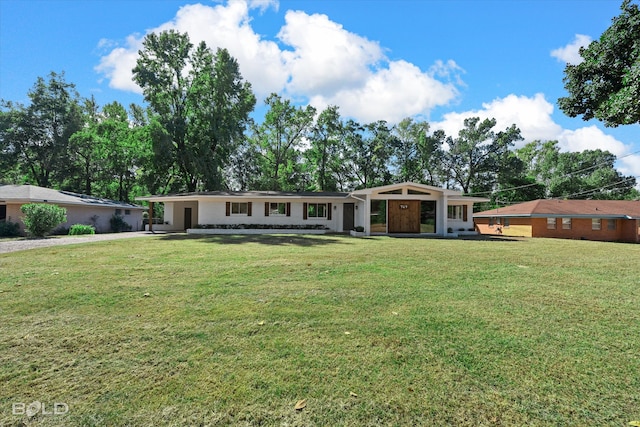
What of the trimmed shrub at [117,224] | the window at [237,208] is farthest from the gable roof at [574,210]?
the trimmed shrub at [117,224]

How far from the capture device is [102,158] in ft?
105

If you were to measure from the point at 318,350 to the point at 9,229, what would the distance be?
2292 centimetres

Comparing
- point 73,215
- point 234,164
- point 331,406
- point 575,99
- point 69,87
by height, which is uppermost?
point 69,87

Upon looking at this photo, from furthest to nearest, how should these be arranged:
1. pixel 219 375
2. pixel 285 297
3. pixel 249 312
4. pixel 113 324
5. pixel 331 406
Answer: pixel 285 297, pixel 249 312, pixel 113 324, pixel 219 375, pixel 331 406

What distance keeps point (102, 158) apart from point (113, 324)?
3477 centimetres

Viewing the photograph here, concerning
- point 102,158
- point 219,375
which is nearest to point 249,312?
point 219,375

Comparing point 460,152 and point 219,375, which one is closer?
point 219,375

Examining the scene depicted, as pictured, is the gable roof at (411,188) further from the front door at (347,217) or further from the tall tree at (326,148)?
the tall tree at (326,148)

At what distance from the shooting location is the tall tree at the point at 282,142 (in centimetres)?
3581

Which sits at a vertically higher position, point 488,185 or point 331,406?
point 488,185

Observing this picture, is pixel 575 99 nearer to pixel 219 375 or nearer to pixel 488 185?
pixel 219 375

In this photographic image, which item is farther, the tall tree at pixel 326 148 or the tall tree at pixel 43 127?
the tall tree at pixel 326 148

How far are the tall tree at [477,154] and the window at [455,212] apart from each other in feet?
52.2

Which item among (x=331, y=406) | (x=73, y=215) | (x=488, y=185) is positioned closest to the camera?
(x=331, y=406)
